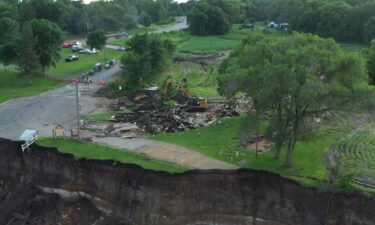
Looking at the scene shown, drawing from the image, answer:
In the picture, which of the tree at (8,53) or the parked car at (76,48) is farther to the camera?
the parked car at (76,48)

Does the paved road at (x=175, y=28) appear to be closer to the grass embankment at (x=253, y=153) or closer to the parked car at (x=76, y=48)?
the parked car at (x=76, y=48)

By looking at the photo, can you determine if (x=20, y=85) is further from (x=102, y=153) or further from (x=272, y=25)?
(x=272, y=25)

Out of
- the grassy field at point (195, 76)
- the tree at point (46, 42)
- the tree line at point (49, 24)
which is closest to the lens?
the grassy field at point (195, 76)

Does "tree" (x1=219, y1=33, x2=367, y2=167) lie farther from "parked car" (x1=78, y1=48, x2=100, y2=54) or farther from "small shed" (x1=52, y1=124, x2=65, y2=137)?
"parked car" (x1=78, y1=48, x2=100, y2=54)

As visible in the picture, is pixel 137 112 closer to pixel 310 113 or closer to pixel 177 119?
pixel 177 119

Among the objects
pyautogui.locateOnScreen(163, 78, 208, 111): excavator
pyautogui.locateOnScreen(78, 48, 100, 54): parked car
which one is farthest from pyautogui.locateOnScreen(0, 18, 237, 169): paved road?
pyautogui.locateOnScreen(78, 48, 100, 54): parked car

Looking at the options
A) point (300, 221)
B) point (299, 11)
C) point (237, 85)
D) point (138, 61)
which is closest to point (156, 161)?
point (237, 85)

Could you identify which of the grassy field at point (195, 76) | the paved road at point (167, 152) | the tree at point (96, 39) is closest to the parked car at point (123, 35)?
the tree at point (96, 39)
